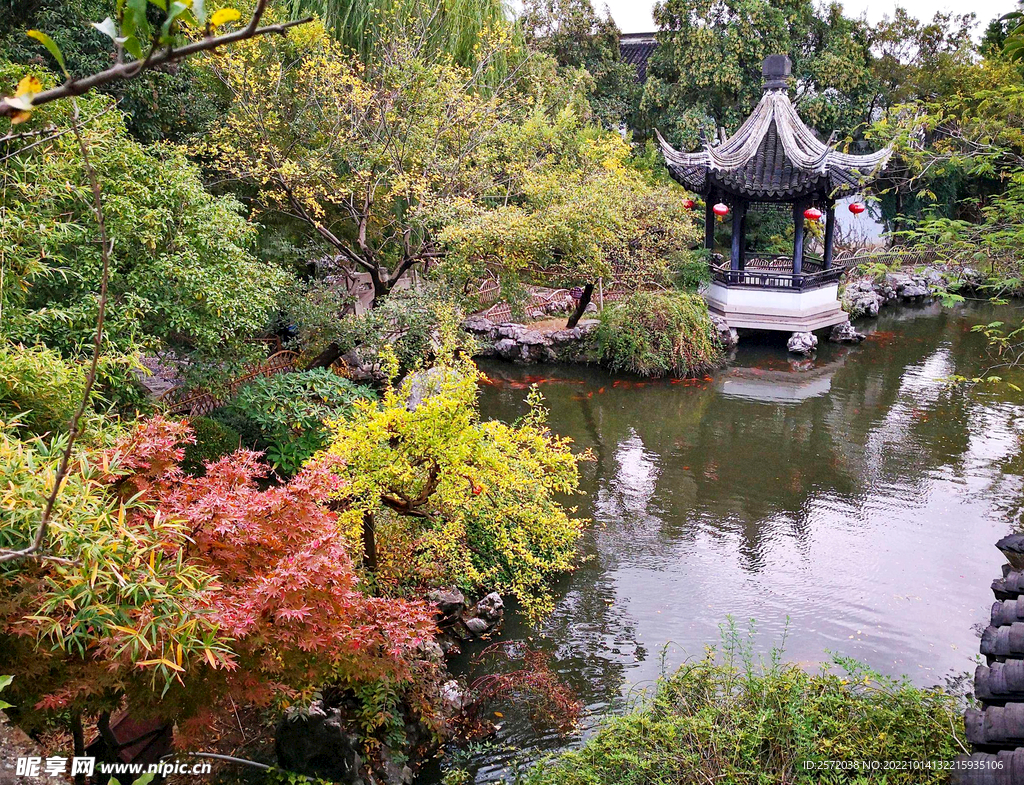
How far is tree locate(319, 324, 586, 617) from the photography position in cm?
487

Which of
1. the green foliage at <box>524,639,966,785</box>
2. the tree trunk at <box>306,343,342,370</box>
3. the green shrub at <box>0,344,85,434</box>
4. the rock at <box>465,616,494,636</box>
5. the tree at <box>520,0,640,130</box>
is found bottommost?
the rock at <box>465,616,494,636</box>

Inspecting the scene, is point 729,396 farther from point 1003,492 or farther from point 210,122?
point 210,122

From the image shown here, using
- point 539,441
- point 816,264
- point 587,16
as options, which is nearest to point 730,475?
point 539,441

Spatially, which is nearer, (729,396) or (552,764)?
(552,764)

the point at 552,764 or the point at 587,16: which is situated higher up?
the point at 587,16

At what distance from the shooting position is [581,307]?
43.5ft

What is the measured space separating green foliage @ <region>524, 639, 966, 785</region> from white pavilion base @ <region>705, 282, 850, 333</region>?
1009 cm

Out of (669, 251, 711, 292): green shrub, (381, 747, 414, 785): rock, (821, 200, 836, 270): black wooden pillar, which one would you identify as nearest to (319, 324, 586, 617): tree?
(381, 747, 414, 785): rock

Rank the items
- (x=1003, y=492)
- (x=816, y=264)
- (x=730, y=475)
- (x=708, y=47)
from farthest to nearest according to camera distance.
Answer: (x=708, y=47), (x=816, y=264), (x=730, y=475), (x=1003, y=492)

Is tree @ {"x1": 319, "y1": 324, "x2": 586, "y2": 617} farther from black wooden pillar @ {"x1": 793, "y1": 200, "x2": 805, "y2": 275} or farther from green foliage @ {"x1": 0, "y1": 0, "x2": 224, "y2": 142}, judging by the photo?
black wooden pillar @ {"x1": 793, "y1": 200, "x2": 805, "y2": 275}

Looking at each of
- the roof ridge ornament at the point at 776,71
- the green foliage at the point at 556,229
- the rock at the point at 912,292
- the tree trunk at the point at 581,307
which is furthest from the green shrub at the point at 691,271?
the rock at the point at 912,292

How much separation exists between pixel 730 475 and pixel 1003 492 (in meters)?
2.65

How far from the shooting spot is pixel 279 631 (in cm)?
329

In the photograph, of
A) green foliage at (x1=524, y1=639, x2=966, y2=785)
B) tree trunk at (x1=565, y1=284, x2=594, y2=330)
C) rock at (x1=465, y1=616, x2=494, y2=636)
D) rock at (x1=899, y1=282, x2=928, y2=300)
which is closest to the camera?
green foliage at (x1=524, y1=639, x2=966, y2=785)
